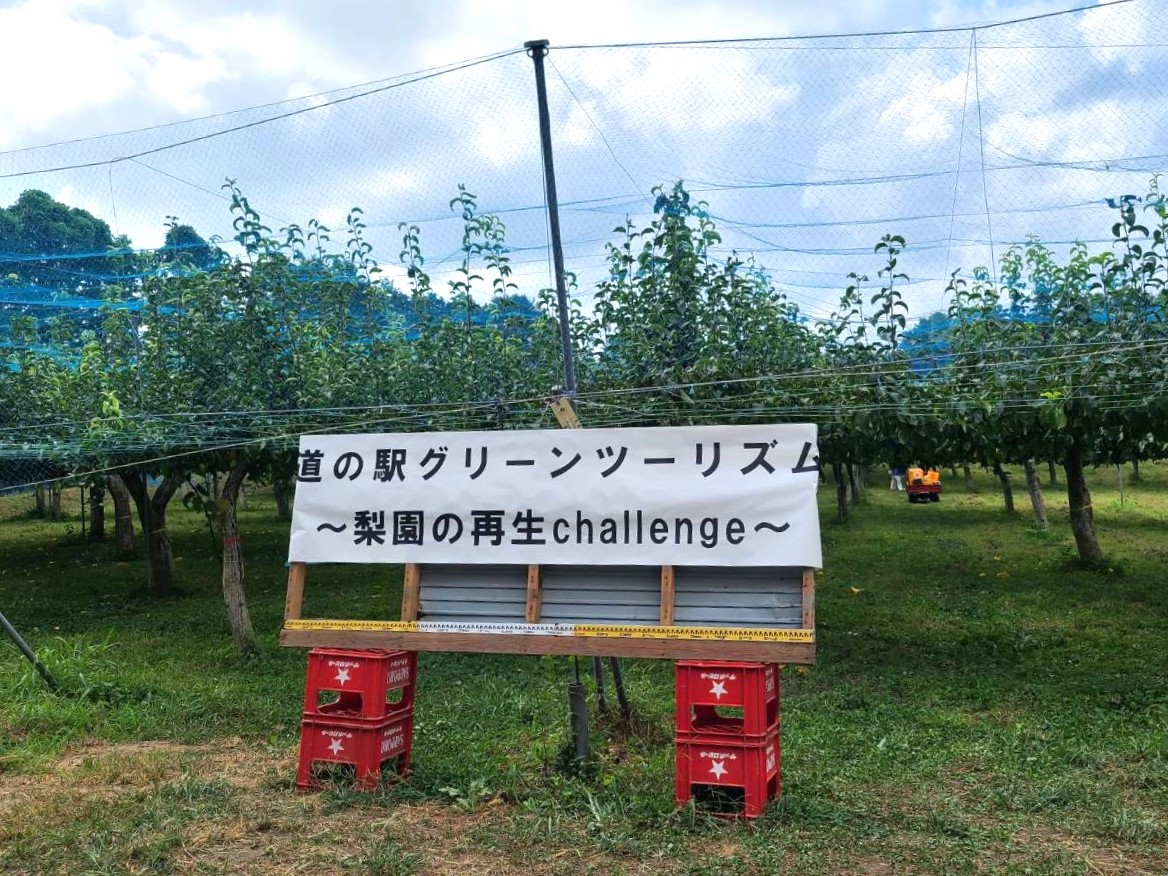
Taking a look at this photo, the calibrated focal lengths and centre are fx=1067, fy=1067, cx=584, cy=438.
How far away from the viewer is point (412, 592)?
21.1 ft

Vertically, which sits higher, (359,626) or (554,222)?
(554,222)

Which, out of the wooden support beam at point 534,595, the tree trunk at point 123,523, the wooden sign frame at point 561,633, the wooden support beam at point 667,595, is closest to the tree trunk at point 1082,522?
the wooden sign frame at point 561,633

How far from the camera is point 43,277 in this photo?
12.9 m

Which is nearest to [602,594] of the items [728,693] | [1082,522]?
[728,693]

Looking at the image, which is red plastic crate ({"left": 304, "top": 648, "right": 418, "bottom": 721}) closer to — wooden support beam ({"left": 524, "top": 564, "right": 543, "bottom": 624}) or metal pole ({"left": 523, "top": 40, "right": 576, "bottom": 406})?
wooden support beam ({"left": 524, "top": 564, "right": 543, "bottom": 624})

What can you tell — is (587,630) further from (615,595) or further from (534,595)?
(534,595)

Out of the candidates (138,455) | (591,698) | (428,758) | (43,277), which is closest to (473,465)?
(428,758)

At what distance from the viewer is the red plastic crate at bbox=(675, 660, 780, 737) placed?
5645 mm

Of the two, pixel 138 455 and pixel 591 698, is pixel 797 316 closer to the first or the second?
pixel 591 698

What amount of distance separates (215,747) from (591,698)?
113 inches

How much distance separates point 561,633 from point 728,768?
1.17 metres

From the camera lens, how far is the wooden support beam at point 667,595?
19.4ft

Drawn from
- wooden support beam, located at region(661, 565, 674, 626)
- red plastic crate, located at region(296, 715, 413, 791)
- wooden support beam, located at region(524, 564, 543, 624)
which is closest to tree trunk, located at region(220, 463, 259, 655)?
red plastic crate, located at region(296, 715, 413, 791)

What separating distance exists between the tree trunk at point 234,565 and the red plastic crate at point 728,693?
6810 mm
